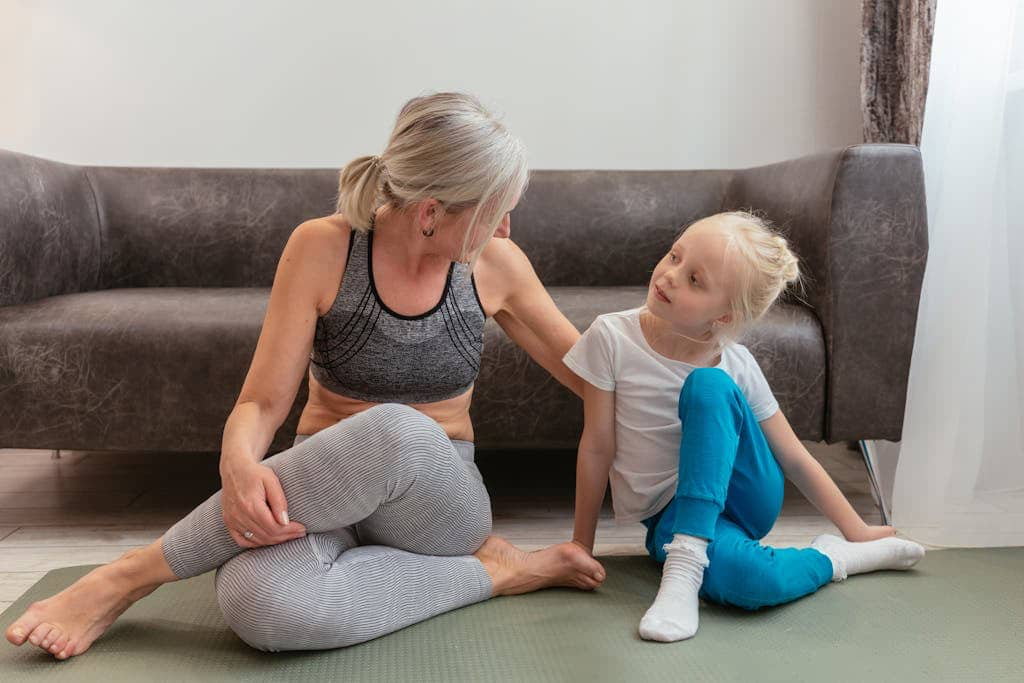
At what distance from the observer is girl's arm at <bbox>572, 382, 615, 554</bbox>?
1.47 metres

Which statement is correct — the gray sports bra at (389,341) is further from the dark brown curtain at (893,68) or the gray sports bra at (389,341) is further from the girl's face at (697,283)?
the dark brown curtain at (893,68)

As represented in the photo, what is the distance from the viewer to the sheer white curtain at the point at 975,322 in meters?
1.69

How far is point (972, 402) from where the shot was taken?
1.71 metres

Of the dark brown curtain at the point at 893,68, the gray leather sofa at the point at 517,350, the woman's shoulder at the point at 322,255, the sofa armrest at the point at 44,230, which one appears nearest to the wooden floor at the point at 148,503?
the gray leather sofa at the point at 517,350

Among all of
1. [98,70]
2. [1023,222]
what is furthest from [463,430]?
[98,70]

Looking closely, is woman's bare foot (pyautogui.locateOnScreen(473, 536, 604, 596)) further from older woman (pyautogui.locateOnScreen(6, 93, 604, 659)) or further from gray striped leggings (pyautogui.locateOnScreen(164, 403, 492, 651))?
gray striped leggings (pyautogui.locateOnScreen(164, 403, 492, 651))

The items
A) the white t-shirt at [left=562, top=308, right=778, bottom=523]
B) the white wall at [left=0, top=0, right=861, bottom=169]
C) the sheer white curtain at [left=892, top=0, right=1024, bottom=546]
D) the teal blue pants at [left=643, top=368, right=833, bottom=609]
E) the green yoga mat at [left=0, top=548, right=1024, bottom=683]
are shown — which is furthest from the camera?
the white wall at [left=0, top=0, right=861, bottom=169]

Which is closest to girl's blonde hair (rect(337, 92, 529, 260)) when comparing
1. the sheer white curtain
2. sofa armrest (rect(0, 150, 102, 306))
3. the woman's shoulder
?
the woman's shoulder

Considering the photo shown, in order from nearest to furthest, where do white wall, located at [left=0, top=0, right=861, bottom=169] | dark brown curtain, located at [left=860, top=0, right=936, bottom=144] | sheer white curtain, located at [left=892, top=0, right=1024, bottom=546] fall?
sheer white curtain, located at [left=892, top=0, right=1024, bottom=546] < dark brown curtain, located at [left=860, top=0, right=936, bottom=144] < white wall, located at [left=0, top=0, right=861, bottom=169]

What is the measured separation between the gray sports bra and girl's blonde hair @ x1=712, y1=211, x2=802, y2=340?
368mm

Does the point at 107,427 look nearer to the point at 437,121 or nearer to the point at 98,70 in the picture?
the point at 437,121

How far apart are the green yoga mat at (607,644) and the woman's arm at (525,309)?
36 cm

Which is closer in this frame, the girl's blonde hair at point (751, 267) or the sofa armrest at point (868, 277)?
the girl's blonde hair at point (751, 267)

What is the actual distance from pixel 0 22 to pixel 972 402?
2596 mm
